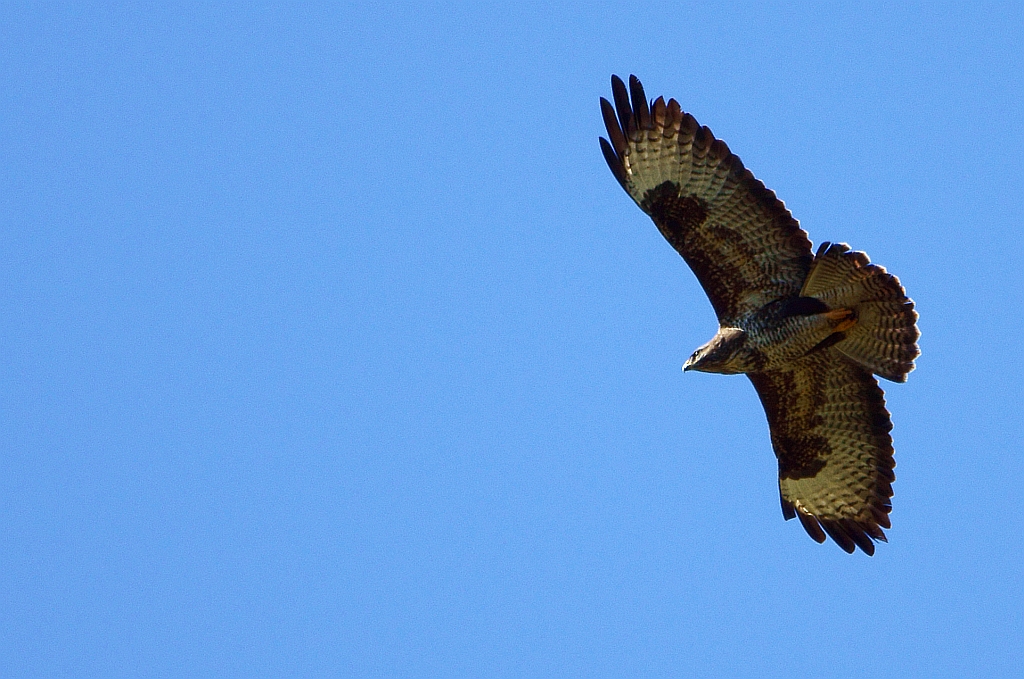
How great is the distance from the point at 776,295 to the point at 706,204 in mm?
829

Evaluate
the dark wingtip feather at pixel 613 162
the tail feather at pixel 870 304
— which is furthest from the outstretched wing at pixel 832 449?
the dark wingtip feather at pixel 613 162

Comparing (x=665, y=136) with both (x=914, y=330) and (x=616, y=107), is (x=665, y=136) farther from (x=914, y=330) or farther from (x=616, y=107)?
(x=914, y=330)

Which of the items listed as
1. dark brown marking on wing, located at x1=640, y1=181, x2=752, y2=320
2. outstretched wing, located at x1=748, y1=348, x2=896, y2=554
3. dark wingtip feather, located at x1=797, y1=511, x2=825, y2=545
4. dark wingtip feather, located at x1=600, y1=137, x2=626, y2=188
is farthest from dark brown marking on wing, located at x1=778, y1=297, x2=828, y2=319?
dark wingtip feather, located at x1=797, y1=511, x2=825, y2=545

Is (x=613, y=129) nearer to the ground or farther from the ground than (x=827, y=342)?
farther from the ground

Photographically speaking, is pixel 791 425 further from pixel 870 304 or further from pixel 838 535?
pixel 870 304

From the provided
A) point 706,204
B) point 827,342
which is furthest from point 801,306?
point 706,204

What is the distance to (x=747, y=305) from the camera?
31.9ft

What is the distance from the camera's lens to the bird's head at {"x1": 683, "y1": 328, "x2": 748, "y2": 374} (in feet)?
31.8

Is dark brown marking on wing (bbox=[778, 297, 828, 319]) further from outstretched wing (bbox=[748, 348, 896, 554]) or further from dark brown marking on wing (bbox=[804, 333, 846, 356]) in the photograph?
outstretched wing (bbox=[748, 348, 896, 554])

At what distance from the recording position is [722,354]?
970 cm

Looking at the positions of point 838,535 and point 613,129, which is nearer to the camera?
point 613,129

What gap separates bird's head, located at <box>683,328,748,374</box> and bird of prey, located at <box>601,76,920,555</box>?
0.01 meters

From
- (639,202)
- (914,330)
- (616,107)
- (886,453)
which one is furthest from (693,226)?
(886,453)

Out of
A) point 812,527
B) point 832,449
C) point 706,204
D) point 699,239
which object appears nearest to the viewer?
point 706,204
